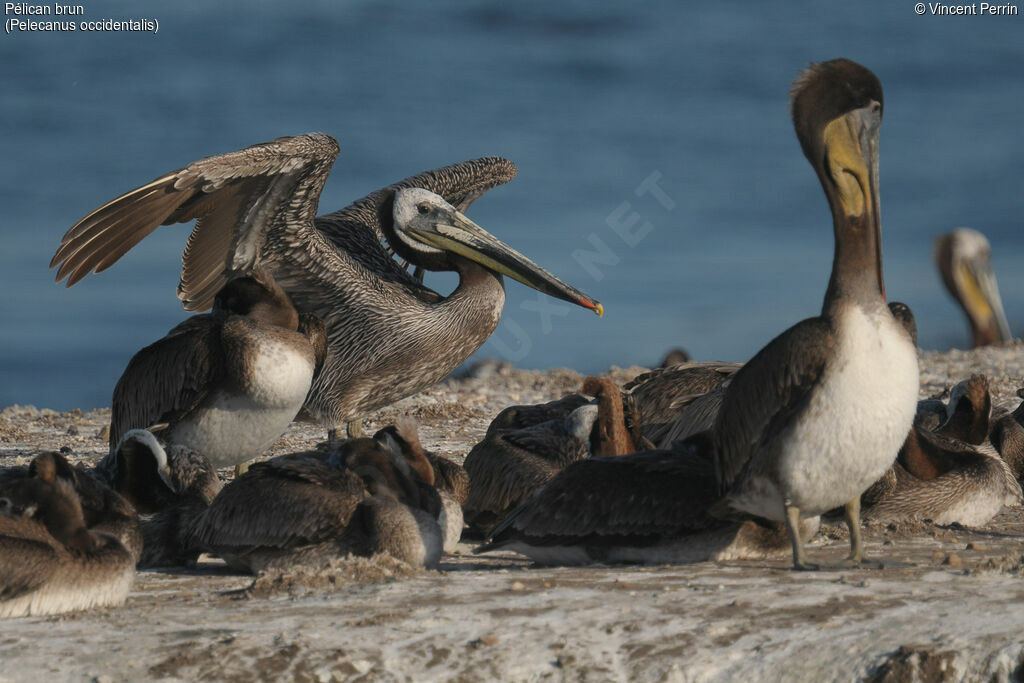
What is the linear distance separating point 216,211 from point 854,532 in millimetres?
5157

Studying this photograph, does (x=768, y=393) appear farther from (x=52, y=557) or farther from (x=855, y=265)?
(x=52, y=557)

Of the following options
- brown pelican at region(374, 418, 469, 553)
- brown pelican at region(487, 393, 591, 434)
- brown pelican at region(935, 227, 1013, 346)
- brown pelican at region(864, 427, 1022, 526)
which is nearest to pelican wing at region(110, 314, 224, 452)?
brown pelican at region(374, 418, 469, 553)

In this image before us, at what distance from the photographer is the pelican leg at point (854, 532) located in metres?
5.04

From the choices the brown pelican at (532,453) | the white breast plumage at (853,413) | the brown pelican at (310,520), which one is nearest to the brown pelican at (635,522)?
the brown pelican at (310,520)

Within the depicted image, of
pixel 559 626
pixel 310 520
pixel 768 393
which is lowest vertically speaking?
pixel 559 626

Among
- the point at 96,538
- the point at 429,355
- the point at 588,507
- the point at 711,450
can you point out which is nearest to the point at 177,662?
the point at 96,538

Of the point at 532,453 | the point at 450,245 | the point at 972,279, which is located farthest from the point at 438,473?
the point at 972,279

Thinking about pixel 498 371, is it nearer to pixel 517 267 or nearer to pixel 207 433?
pixel 517 267

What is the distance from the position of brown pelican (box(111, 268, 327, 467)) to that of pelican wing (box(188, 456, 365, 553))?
147 centimetres

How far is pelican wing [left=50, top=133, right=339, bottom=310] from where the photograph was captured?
26.6 ft

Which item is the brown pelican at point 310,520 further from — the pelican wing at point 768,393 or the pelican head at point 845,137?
the pelican head at point 845,137

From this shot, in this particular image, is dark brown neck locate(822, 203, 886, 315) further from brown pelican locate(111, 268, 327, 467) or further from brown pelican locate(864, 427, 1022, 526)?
brown pelican locate(111, 268, 327, 467)

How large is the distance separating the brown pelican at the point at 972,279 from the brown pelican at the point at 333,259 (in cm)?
1203

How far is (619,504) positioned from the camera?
212 inches
